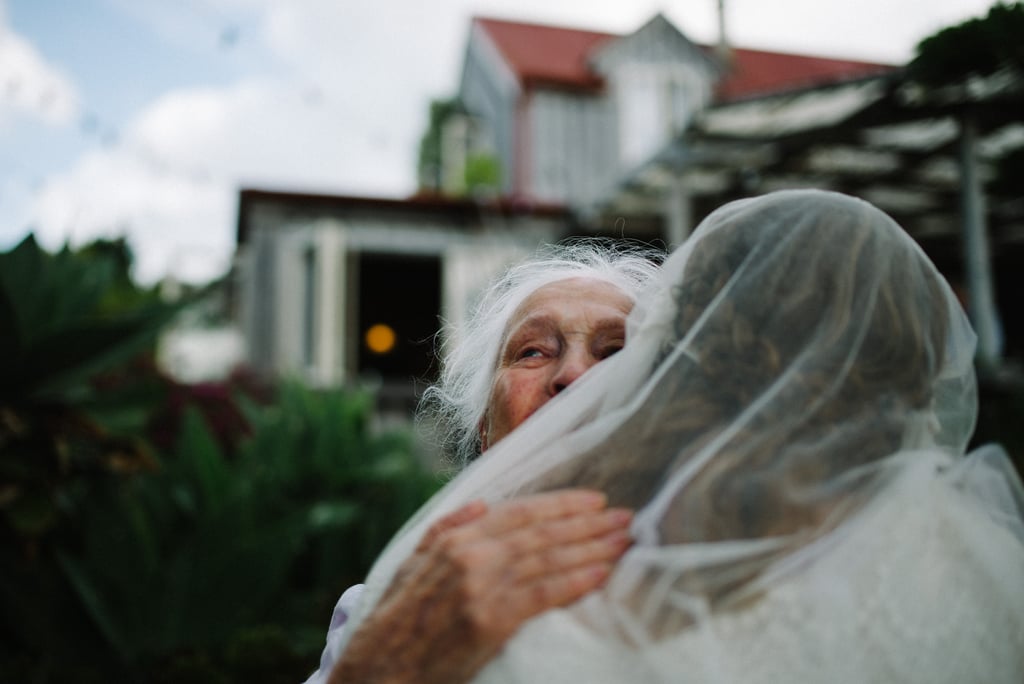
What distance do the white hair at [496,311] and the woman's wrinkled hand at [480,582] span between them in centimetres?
70

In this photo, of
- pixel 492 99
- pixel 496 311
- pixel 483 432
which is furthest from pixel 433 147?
pixel 483 432

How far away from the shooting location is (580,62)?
→ 1230 centimetres

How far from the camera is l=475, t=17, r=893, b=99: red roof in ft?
38.8

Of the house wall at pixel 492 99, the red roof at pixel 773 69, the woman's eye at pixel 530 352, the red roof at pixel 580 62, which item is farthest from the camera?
the red roof at pixel 773 69

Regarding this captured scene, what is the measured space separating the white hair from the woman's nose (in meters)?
0.20

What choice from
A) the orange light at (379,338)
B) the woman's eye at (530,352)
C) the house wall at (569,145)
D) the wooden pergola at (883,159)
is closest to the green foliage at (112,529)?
the woman's eye at (530,352)

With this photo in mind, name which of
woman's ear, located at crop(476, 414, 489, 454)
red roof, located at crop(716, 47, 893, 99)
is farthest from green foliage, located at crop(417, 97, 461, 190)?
woman's ear, located at crop(476, 414, 489, 454)

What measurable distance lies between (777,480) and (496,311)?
98cm

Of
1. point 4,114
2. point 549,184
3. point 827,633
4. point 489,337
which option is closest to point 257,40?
point 4,114

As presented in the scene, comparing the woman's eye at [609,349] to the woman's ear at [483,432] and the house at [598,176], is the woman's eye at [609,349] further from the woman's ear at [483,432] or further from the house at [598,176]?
the house at [598,176]

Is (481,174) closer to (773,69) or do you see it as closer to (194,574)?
(773,69)

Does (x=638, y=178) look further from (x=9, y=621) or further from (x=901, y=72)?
(x=9, y=621)

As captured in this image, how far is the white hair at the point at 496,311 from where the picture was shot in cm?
171

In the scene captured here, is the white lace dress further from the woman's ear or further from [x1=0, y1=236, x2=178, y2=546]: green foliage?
[x1=0, y1=236, x2=178, y2=546]: green foliage
